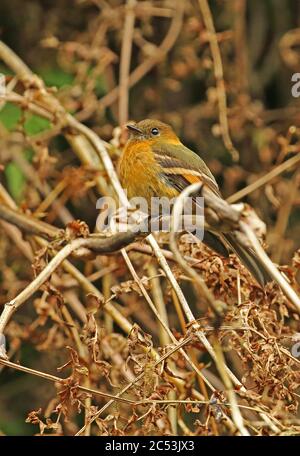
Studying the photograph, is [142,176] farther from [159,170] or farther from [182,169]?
[182,169]

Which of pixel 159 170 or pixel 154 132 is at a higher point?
pixel 154 132

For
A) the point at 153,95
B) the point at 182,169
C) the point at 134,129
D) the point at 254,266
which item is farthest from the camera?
the point at 153,95

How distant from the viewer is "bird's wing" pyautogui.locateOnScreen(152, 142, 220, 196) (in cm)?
343

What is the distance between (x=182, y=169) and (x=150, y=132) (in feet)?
1.49

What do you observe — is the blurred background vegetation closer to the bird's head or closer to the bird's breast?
the bird's head

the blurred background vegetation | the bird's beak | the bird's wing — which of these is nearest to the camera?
the bird's wing

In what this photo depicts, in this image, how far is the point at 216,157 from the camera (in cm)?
519

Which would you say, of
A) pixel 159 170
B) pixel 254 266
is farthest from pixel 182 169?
pixel 254 266

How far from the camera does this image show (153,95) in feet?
16.6

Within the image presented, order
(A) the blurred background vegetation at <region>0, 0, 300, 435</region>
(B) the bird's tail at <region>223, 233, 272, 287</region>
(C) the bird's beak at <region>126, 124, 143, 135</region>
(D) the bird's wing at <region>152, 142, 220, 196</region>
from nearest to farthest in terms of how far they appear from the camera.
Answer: (B) the bird's tail at <region>223, 233, 272, 287</region> < (D) the bird's wing at <region>152, 142, 220, 196</region> < (C) the bird's beak at <region>126, 124, 143, 135</region> < (A) the blurred background vegetation at <region>0, 0, 300, 435</region>

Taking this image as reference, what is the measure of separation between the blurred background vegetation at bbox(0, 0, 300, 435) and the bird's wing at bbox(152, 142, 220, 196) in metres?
0.34

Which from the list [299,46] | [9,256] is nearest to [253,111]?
[299,46]

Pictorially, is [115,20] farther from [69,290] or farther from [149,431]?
[149,431]

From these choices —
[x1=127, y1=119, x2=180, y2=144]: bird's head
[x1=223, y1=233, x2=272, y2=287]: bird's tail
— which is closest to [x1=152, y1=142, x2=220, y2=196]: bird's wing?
[x1=127, y1=119, x2=180, y2=144]: bird's head
